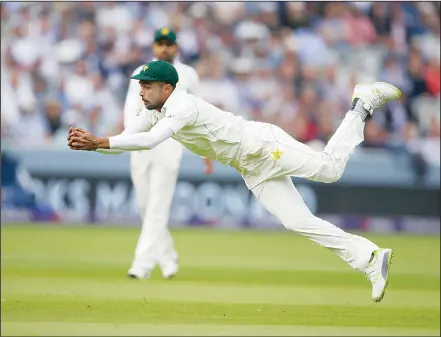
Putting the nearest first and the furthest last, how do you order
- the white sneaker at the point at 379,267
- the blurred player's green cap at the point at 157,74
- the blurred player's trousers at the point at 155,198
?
the blurred player's green cap at the point at 157,74 → the white sneaker at the point at 379,267 → the blurred player's trousers at the point at 155,198

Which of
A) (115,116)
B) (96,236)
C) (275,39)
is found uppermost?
(275,39)

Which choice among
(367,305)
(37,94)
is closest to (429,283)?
(367,305)

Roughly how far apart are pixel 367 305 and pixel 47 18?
370 inches

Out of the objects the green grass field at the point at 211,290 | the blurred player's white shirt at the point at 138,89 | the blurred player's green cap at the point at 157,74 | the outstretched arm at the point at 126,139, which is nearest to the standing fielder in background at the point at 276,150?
the blurred player's green cap at the point at 157,74

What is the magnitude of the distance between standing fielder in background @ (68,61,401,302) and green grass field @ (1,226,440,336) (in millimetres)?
560

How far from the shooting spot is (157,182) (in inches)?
334

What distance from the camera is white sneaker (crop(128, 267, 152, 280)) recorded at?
8.41 m

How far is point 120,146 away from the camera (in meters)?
5.47

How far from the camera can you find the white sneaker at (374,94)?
259 inches

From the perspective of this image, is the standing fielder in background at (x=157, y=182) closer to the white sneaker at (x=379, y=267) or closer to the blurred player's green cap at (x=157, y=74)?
the blurred player's green cap at (x=157, y=74)

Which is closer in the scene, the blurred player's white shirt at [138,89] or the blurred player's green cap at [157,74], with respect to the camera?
the blurred player's green cap at [157,74]

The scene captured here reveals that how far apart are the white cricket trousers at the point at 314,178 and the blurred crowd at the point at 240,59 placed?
7367 millimetres

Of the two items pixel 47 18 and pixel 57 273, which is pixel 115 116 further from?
pixel 57 273

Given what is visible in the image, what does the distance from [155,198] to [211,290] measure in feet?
3.07
